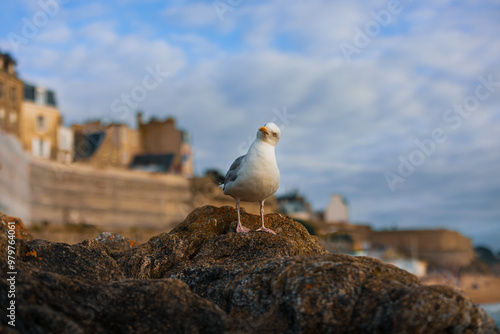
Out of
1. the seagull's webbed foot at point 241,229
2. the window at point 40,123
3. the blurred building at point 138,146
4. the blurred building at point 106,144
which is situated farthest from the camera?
the blurred building at point 138,146

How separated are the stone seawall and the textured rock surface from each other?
133 ft

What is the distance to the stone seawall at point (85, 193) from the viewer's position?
1826 inches

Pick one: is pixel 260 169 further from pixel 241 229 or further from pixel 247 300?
pixel 247 300

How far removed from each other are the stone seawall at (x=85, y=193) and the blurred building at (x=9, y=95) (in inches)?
331

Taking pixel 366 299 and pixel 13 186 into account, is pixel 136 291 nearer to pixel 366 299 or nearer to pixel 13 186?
pixel 366 299

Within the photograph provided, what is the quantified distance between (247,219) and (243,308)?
339cm

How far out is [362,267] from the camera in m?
5.00

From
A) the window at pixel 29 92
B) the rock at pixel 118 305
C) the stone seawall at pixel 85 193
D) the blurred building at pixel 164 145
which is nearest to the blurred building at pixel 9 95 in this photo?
the window at pixel 29 92

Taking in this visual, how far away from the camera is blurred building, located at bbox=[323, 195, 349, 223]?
121375 millimetres

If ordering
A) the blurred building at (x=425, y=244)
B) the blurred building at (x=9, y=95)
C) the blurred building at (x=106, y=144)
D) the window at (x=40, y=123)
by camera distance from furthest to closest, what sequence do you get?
1. the blurred building at (x=425, y=244)
2. the blurred building at (x=106, y=144)
3. the window at (x=40, y=123)
4. the blurred building at (x=9, y=95)

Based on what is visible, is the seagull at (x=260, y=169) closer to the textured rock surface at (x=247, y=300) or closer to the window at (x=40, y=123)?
the textured rock surface at (x=247, y=300)

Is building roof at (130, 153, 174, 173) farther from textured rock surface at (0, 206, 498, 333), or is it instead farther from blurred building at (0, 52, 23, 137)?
textured rock surface at (0, 206, 498, 333)

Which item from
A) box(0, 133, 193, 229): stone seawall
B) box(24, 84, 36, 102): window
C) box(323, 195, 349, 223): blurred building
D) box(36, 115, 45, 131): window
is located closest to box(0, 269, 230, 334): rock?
box(0, 133, 193, 229): stone seawall

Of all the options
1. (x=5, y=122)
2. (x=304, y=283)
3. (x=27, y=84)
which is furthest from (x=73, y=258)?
(x=27, y=84)
